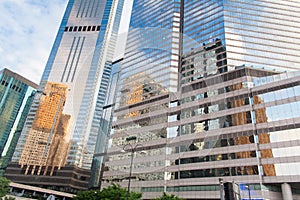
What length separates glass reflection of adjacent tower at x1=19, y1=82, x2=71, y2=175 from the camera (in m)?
86.1

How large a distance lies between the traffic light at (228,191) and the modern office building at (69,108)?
7015 centimetres

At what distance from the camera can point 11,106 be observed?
132 meters

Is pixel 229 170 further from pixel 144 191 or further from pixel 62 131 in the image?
pixel 62 131

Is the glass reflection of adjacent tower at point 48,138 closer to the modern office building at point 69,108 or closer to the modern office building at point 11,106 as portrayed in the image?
the modern office building at point 69,108

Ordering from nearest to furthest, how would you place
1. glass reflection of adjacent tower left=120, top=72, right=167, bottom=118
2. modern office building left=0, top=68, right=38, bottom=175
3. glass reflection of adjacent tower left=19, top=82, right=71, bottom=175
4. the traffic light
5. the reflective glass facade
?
the traffic light
the reflective glass facade
glass reflection of adjacent tower left=120, top=72, right=167, bottom=118
glass reflection of adjacent tower left=19, top=82, right=71, bottom=175
modern office building left=0, top=68, right=38, bottom=175

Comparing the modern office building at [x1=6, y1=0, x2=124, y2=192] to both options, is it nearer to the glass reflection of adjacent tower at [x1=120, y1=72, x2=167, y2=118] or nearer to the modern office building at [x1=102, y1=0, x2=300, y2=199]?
the glass reflection of adjacent tower at [x1=120, y1=72, x2=167, y2=118]

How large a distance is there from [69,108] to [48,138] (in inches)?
545

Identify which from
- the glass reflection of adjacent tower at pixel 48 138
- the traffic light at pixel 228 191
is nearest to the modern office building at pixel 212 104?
the traffic light at pixel 228 191

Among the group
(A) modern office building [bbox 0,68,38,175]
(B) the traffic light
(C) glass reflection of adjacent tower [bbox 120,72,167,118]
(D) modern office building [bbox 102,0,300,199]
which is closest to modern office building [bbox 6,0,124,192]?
(C) glass reflection of adjacent tower [bbox 120,72,167,118]

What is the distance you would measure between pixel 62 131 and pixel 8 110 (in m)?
61.3

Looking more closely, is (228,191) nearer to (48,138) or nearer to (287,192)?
(287,192)

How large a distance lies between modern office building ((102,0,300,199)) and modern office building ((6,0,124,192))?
32165mm

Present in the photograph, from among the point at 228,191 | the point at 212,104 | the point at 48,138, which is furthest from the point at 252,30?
the point at 48,138

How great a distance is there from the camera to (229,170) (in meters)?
35.9
